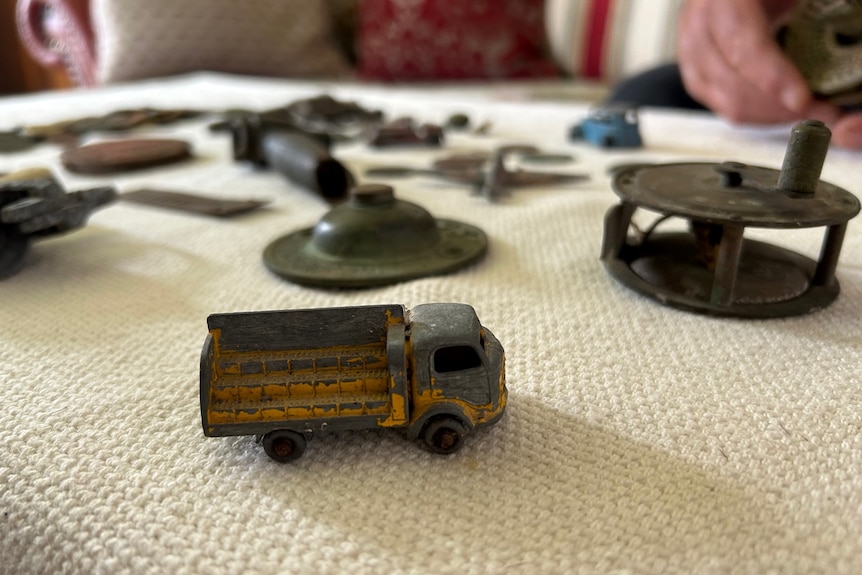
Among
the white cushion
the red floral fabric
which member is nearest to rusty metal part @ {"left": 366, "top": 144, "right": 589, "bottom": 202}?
the red floral fabric

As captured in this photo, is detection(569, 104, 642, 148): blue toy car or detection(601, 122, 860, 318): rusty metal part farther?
detection(569, 104, 642, 148): blue toy car

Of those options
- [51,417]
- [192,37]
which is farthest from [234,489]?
Result: [192,37]

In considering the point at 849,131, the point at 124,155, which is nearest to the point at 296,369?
the point at 124,155

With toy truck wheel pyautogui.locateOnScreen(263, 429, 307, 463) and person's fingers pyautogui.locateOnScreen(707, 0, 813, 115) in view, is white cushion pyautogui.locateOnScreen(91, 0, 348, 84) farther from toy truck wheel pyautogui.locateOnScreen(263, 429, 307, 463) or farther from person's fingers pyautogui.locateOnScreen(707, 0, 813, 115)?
toy truck wheel pyautogui.locateOnScreen(263, 429, 307, 463)

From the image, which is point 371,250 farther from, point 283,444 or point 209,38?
point 209,38

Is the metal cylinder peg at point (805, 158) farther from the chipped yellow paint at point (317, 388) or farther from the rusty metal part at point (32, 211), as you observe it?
the rusty metal part at point (32, 211)

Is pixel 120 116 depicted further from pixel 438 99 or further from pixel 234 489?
pixel 234 489

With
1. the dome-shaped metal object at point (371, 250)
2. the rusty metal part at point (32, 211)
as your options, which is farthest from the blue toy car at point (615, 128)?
the rusty metal part at point (32, 211)
